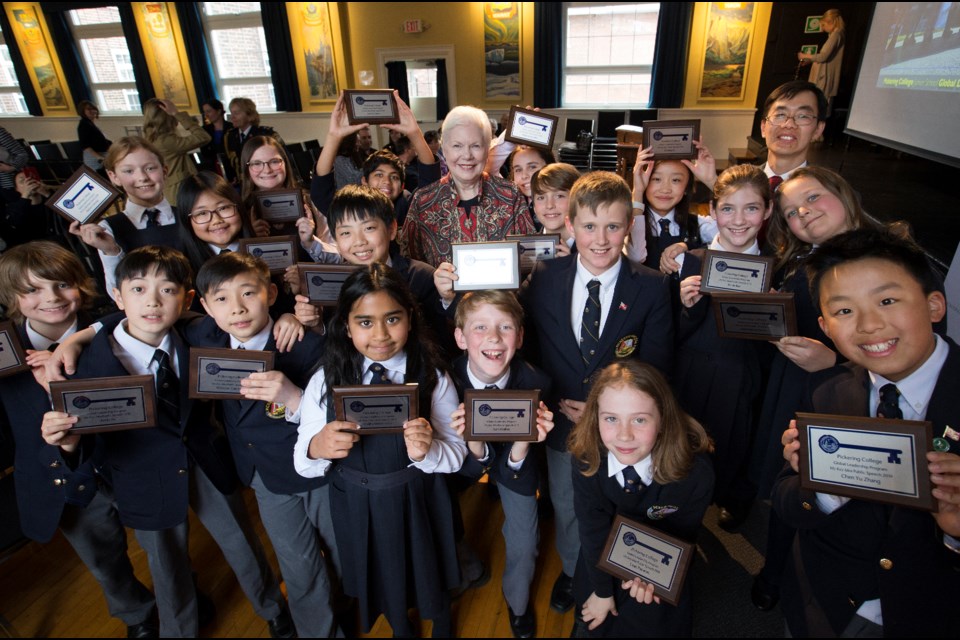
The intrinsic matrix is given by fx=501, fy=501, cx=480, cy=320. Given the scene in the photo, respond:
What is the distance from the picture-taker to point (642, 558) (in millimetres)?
1439

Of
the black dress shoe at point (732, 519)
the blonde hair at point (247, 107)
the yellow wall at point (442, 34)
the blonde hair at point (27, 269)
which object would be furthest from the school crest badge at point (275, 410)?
the yellow wall at point (442, 34)

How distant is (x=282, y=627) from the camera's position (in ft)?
6.46

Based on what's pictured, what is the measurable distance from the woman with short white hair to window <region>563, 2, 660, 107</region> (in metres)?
7.96

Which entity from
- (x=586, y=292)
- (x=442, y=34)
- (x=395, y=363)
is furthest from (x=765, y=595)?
(x=442, y=34)

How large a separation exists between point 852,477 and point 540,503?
5.31 ft

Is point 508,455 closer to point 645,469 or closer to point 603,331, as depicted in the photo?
point 645,469

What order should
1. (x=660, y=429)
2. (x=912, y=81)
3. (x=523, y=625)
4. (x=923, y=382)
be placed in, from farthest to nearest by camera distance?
(x=912, y=81), (x=523, y=625), (x=660, y=429), (x=923, y=382)

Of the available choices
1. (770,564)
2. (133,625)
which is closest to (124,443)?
(133,625)

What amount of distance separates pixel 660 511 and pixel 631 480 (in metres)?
0.13

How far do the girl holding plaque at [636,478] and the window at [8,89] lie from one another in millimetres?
16356

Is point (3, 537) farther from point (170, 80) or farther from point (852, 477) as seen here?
point (170, 80)

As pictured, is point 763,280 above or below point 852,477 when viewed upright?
above

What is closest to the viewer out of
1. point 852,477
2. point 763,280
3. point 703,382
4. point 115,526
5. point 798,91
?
point 852,477

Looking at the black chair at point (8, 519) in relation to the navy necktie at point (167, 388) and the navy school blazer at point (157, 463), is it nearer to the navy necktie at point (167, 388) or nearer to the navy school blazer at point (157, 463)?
the navy school blazer at point (157, 463)
